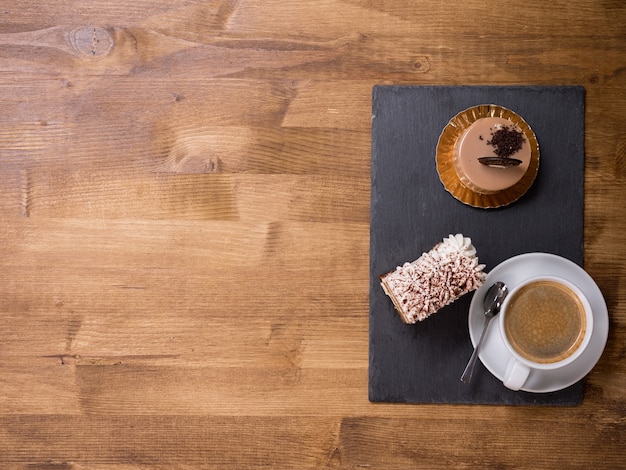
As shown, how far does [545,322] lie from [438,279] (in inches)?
7.5

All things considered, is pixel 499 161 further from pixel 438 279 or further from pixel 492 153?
pixel 438 279

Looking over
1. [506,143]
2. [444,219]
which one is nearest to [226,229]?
[444,219]

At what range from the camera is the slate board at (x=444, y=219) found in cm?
111

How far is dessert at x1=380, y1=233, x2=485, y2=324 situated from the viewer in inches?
40.4

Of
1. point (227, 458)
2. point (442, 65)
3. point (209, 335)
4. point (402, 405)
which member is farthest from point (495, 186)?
point (227, 458)

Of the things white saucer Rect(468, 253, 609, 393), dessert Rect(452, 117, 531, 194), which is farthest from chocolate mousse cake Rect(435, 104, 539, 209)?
white saucer Rect(468, 253, 609, 393)

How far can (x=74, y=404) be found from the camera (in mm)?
1178

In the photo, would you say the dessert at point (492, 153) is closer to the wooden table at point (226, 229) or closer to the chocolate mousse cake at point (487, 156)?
the chocolate mousse cake at point (487, 156)

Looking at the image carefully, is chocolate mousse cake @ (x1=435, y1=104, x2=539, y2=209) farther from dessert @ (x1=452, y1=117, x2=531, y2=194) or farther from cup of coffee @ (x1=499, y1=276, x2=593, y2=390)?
cup of coffee @ (x1=499, y1=276, x2=593, y2=390)

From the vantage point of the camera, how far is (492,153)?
3.44ft

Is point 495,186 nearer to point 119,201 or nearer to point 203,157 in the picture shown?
point 203,157

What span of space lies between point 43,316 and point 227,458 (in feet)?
1.40

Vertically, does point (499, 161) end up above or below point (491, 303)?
above

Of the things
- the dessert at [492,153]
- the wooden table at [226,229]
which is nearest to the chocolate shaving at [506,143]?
the dessert at [492,153]
